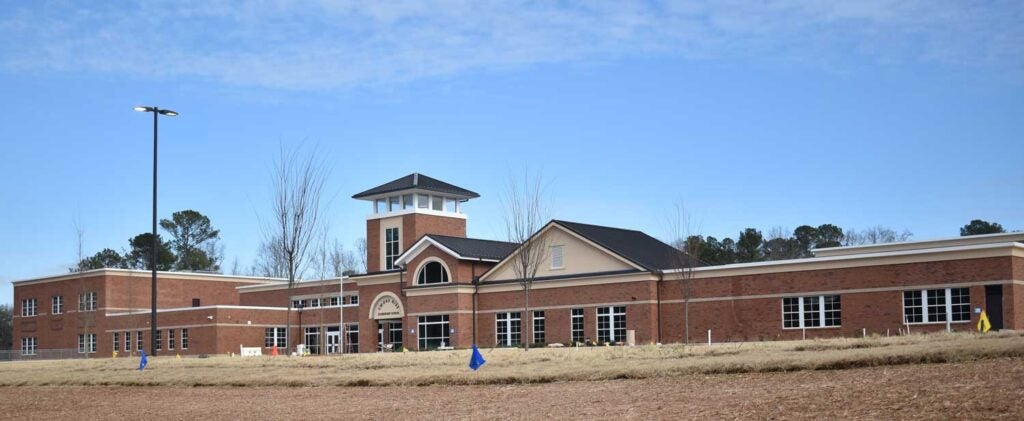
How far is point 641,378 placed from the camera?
69.3 feet

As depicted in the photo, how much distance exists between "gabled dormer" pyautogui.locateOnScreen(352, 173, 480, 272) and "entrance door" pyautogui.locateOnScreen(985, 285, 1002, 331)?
3240 cm

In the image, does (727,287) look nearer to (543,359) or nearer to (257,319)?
(543,359)

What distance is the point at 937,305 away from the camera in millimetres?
42031

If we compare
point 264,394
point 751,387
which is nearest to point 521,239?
point 264,394

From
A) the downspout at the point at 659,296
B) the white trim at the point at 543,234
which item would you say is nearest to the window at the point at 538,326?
the white trim at the point at 543,234

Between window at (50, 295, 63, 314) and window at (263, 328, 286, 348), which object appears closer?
window at (263, 328, 286, 348)

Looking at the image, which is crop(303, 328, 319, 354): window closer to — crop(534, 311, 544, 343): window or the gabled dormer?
A: the gabled dormer

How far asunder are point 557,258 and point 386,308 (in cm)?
1318

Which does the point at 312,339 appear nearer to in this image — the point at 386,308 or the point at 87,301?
the point at 386,308

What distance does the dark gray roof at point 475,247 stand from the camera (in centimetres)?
5879

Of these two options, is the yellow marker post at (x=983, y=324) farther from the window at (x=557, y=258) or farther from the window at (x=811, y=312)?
the window at (x=557, y=258)

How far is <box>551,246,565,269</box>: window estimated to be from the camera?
2144 inches

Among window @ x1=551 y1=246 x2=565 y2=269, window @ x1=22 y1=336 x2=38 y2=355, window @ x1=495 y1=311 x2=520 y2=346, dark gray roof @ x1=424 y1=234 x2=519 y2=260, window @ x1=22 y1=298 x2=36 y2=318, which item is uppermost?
dark gray roof @ x1=424 y1=234 x2=519 y2=260

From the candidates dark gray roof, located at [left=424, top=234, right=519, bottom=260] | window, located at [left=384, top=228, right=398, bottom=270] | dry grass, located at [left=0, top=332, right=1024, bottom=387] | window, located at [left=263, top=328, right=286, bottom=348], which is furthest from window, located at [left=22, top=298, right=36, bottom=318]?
dry grass, located at [left=0, top=332, right=1024, bottom=387]
